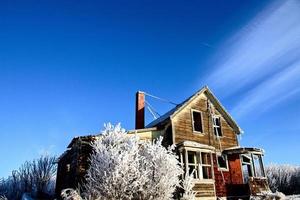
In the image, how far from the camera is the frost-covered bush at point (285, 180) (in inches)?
1481

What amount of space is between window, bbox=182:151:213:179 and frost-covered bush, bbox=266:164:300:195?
864 inches

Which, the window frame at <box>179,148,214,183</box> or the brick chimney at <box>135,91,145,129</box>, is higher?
the brick chimney at <box>135,91,145,129</box>

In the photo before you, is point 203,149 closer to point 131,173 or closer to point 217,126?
point 217,126

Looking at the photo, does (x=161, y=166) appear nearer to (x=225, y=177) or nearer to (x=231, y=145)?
(x=225, y=177)

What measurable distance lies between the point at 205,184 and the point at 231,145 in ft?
19.3

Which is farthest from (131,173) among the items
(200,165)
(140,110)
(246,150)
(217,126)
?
(217,126)

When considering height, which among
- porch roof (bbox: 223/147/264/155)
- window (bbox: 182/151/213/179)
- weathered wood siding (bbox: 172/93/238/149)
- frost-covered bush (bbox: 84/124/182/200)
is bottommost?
frost-covered bush (bbox: 84/124/182/200)

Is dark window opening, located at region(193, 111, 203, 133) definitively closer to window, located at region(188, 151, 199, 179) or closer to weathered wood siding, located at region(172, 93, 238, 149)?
weathered wood siding, located at region(172, 93, 238, 149)

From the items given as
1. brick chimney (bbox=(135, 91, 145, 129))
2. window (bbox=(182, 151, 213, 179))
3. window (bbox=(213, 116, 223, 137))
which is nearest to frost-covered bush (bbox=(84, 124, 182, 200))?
window (bbox=(182, 151, 213, 179))

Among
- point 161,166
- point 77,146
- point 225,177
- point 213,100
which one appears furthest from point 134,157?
point 213,100

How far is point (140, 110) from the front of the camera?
2194 cm

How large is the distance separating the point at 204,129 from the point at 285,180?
24.4 m

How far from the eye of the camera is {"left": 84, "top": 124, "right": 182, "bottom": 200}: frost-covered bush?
1180 cm

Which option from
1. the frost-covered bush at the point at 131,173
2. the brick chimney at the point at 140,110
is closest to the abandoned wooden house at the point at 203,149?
the brick chimney at the point at 140,110
